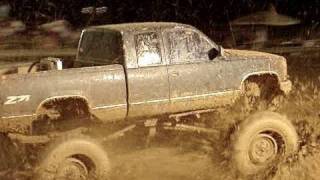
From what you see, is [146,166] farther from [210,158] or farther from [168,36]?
[168,36]

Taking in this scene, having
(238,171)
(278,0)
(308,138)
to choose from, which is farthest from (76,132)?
(278,0)

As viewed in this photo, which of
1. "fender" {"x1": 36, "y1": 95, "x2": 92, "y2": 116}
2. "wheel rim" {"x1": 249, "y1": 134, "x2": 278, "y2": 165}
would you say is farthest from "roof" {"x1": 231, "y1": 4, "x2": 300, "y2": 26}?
"fender" {"x1": 36, "y1": 95, "x2": 92, "y2": 116}

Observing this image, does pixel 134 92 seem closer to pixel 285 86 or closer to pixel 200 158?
pixel 200 158

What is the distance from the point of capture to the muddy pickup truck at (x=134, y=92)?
765 cm

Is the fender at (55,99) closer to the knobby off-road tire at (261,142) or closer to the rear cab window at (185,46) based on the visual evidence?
the rear cab window at (185,46)

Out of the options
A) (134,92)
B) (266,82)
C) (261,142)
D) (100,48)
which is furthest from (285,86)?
(100,48)

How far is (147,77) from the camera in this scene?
8477 millimetres

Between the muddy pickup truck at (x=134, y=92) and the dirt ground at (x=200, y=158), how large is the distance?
9.5 inches

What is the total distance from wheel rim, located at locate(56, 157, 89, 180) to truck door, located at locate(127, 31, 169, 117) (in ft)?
3.42

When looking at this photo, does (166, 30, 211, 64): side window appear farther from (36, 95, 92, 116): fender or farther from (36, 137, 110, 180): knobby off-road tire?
(36, 137, 110, 180): knobby off-road tire

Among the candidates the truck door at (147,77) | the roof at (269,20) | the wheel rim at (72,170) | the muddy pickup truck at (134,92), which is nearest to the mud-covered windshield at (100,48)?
the muddy pickup truck at (134,92)

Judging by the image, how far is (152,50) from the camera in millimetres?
8656

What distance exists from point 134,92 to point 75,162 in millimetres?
1254

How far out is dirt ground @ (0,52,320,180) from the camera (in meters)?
8.33
